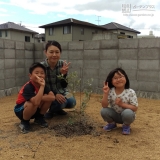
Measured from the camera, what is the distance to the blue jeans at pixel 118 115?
8.38ft

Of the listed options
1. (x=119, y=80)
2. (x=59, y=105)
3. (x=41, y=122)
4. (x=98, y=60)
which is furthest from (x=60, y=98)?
(x=98, y=60)

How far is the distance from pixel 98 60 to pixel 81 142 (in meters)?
3.33

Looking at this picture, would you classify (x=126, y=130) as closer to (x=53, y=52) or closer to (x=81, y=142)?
(x=81, y=142)

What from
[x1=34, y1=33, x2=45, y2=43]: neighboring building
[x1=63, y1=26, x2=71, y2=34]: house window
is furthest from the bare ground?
[x1=34, y1=33, x2=45, y2=43]: neighboring building

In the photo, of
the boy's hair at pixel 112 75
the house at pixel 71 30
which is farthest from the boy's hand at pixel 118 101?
the house at pixel 71 30

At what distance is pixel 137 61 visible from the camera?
4.85 m

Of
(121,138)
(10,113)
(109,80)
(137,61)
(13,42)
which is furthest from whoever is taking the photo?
(13,42)

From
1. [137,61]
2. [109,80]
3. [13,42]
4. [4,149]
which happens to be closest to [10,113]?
[4,149]

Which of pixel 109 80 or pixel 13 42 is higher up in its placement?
pixel 13 42

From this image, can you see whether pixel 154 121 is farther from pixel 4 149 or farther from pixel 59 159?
pixel 4 149

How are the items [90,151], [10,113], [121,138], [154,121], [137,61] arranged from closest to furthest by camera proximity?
[90,151], [121,138], [154,121], [10,113], [137,61]

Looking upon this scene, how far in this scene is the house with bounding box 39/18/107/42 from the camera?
2608cm

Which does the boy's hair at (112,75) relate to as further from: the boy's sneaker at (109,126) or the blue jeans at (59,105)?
the blue jeans at (59,105)

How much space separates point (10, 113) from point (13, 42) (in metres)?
2.43
